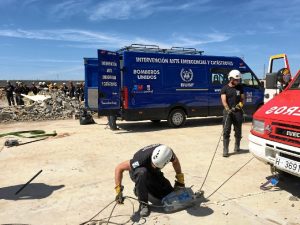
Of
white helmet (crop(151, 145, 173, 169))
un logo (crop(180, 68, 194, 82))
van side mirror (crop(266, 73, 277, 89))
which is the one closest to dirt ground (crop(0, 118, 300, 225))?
white helmet (crop(151, 145, 173, 169))

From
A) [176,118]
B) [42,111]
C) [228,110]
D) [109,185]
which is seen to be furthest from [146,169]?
[42,111]

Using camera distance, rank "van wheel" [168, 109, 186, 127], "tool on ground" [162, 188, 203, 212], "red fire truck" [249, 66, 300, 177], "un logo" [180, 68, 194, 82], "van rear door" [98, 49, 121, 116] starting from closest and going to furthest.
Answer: "tool on ground" [162, 188, 203, 212]
"red fire truck" [249, 66, 300, 177]
"van rear door" [98, 49, 121, 116]
"un logo" [180, 68, 194, 82]
"van wheel" [168, 109, 186, 127]

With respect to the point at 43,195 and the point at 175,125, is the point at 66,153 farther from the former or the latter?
the point at 175,125

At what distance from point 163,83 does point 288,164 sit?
7372 millimetres

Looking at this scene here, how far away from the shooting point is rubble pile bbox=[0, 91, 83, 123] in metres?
16.7

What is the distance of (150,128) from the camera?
1270 cm

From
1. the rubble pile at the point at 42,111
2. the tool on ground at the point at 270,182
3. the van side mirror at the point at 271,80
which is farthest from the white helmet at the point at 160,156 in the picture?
the rubble pile at the point at 42,111

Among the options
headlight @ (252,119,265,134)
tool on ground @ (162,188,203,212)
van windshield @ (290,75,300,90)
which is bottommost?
tool on ground @ (162,188,203,212)

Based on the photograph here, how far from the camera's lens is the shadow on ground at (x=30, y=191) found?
5.52m

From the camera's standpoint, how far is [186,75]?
1234cm

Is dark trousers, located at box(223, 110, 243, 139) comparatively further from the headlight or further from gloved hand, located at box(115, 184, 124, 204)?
gloved hand, located at box(115, 184, 124, 204)

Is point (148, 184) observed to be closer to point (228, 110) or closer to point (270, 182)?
point (270, 182)

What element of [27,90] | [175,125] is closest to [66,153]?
[175,125]

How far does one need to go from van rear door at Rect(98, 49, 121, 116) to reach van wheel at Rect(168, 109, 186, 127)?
1.99 meters
